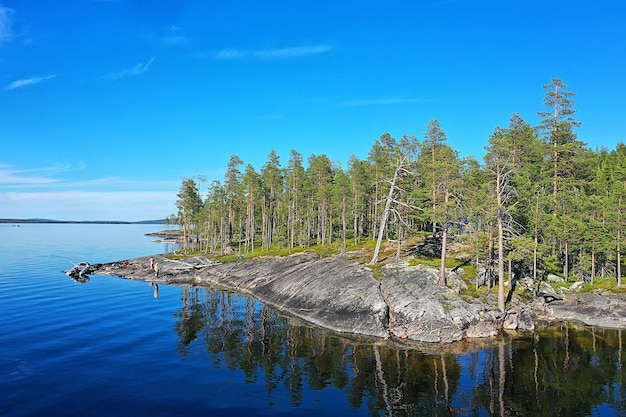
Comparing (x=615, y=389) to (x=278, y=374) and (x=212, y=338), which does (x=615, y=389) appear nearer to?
(x=278, y=374)

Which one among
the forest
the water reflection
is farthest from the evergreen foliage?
the water reflection

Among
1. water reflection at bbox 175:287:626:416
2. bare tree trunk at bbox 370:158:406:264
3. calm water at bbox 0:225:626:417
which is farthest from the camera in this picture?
bare tree trunk at bbox 370:158:406:264

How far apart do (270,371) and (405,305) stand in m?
15.4

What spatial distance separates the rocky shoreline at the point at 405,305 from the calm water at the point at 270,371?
2.67m

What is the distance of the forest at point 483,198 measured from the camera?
138 feet

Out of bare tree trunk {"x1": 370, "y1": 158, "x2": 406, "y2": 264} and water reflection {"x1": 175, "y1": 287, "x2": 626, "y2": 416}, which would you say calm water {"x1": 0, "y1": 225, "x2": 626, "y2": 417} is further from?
bare tree trunk {"x1": 370, "y1": 158, "x2": 406, "y2": 264}

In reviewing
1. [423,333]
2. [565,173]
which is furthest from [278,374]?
[565,173]

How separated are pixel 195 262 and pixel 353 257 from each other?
36581mm

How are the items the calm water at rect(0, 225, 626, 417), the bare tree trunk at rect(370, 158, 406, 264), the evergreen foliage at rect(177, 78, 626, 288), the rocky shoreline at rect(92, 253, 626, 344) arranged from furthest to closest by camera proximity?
the bare tree trunk at rect(370, 158, 406, 264), the evergreen foliage at rect(177, 78, 626, 288), the rocky shoreline at rect(92, 253, 626, 344), the calm water at rect(0, 225, 626, 417)

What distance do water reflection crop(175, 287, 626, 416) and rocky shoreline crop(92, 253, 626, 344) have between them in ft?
8.11

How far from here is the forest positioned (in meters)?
42.1

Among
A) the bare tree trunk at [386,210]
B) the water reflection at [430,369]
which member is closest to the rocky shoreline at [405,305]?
the water reflection at [430,369]

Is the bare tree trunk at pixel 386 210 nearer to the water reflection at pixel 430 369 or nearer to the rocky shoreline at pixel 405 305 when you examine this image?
the rocky shoreline at pixel 405 305

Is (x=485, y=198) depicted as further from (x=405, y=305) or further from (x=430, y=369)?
(x=430, y=369)
